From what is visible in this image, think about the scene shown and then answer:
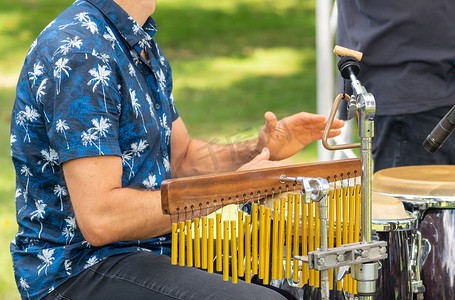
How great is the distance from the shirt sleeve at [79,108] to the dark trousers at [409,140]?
145 cm

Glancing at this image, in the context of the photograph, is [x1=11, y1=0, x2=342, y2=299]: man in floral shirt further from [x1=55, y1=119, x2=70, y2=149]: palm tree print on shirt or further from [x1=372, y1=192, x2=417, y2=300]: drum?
[x1=372, y1=192, x2=417, y2=300]: drum

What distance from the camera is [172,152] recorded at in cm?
266

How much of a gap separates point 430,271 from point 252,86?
18.9ft

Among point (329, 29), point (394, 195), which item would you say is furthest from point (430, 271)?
point (329, 29)

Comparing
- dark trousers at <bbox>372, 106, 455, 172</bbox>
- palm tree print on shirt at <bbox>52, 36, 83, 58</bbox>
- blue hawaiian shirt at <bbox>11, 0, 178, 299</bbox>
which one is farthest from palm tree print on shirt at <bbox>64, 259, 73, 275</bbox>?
dark trousers at <bbox>372, 106, 455, 172</bbox>

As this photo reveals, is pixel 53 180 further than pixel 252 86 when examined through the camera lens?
No

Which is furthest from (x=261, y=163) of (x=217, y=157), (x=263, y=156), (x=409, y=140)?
(x=409, y=140)

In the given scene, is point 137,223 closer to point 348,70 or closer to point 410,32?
point 348,70

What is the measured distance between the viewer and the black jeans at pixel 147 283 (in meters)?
2.06

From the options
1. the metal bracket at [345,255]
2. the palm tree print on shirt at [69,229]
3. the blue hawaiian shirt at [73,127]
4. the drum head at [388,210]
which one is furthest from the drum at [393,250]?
the palm tree print on shirt at [69,229]

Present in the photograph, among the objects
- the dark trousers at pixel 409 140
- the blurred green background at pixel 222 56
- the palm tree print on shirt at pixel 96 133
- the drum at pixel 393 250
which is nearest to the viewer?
the palm tree print on shirt at pixel 96 133

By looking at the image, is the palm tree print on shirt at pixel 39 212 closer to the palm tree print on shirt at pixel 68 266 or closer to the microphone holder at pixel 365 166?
the palm tree print on shirt at pixel 68 266

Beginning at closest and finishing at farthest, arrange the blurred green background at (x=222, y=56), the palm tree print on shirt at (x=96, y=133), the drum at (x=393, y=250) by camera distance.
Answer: the palm tree print on shirt at (x=96, y=133), the drum at (x=393, y=250), the blurred green background at (x=222, y=56)

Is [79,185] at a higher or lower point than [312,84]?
lower
